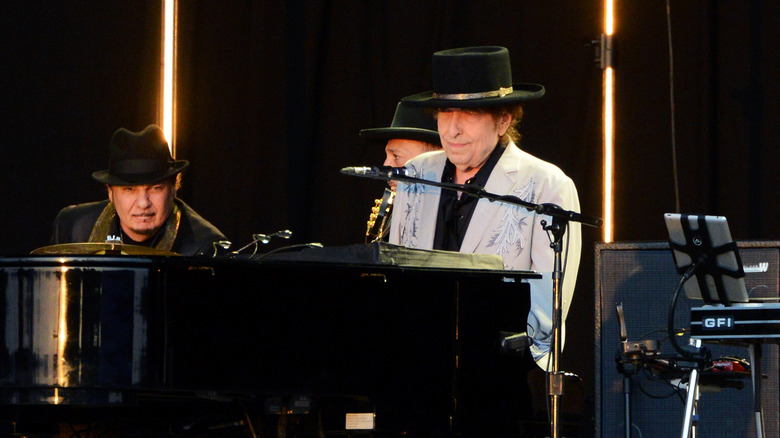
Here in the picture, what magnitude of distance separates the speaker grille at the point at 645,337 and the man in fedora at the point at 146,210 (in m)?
1.54

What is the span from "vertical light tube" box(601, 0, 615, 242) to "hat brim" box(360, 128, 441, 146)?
766 mm

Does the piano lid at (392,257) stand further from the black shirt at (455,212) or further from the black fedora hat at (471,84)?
the black fedora hat at (471,84)

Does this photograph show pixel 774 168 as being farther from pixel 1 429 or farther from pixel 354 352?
pixel 1 429

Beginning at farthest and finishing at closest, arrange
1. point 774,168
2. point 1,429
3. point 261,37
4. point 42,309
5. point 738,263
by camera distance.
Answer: point 261,37, point 774,168, point 1,429, point 738,263, point 42,309

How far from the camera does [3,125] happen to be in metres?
5.25

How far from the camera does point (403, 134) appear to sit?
493cm

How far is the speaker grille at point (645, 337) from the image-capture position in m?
4.61

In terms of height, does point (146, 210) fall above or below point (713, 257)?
above

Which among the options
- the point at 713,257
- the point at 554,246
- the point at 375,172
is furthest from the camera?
the point at 713,257

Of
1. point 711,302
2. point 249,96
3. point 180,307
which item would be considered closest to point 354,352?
point 180,307

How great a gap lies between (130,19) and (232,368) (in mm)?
2841

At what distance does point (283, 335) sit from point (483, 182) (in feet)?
3.25

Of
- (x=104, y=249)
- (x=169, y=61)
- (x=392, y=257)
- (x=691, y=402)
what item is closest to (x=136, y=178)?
(x=169, y=61)

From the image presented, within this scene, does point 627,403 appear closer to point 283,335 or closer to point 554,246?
point 554,246
